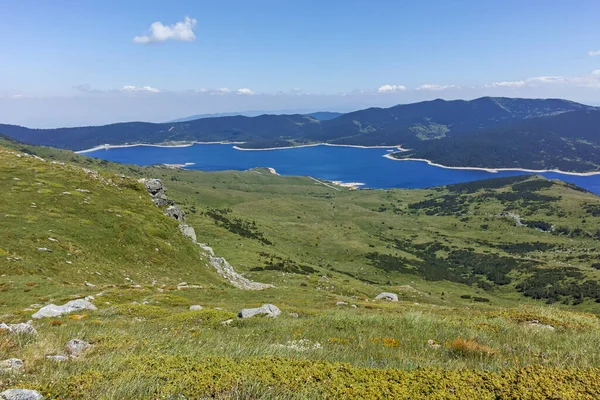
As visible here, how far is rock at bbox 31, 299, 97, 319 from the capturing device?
18.8m

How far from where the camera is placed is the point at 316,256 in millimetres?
125500

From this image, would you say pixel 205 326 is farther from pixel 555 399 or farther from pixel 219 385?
pixel 555 399

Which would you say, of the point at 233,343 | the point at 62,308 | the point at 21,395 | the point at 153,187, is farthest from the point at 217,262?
the point at 21,395

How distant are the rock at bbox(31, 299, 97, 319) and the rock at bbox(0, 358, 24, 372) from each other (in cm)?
1424

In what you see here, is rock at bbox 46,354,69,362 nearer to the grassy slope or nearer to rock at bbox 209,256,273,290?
the grassy slope

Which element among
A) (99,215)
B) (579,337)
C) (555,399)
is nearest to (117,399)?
(555,399)

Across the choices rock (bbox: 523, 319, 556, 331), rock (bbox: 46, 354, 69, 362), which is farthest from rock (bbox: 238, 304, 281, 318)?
rock (bbox: 523, 319, 556, 331)

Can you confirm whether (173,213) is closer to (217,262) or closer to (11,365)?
(217,262)

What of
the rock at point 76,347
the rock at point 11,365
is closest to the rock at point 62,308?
the rock at point 76,347

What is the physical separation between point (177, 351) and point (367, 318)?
937 cm

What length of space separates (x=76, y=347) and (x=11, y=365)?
6.11 feet

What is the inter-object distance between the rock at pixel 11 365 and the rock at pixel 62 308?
14244mm

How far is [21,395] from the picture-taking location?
5352 millimetres

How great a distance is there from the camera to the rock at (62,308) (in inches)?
741
